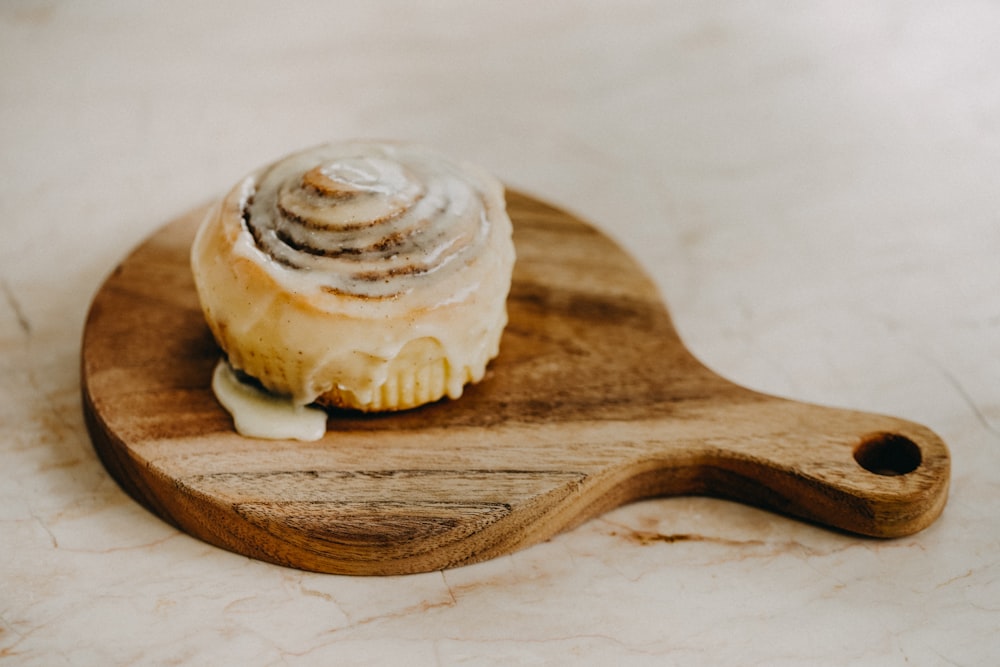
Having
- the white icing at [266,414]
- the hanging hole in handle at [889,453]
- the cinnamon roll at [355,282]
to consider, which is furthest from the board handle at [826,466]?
the white icing at [266,414]

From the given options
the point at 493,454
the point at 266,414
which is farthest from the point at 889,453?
the point at 266,414

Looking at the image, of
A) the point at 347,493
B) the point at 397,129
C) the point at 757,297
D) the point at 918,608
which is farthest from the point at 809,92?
the point at 347,493

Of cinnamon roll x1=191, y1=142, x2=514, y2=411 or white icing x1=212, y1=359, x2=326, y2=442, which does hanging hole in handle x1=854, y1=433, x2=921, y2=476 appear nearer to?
cinnamon roll x1=191, y1=142, x2=514, y2=411

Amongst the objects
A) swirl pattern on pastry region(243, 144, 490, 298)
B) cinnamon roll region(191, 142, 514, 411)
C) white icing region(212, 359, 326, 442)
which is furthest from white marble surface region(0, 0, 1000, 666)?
swirl pattern on pastry region(243, 144, 490, 298)

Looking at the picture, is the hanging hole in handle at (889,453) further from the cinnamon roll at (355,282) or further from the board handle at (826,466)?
the cinnamon roll at (355,282)

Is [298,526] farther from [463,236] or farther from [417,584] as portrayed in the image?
[463,236]

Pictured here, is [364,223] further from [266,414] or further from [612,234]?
[612,234]
